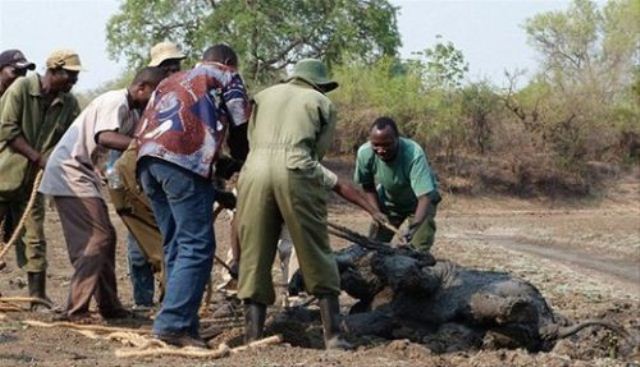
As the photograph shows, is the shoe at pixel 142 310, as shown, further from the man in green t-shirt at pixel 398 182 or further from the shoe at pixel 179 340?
the man in green t-shirt at pixel 398 182

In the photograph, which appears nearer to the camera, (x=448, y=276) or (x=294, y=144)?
(x=294, y=144)

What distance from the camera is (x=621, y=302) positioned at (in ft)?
37.3

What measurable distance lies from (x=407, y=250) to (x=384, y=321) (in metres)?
0.54

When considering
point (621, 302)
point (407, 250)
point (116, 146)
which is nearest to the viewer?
point (116, 146)

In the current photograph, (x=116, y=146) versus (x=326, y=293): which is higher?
(x=116, y=146)

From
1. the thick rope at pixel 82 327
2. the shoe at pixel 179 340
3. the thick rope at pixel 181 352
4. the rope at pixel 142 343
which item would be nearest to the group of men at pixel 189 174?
the shoe at pixel 179 340

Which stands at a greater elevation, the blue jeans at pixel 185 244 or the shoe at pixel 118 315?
the blue jeans at pixel 185 244

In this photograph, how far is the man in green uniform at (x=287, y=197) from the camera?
6719mm

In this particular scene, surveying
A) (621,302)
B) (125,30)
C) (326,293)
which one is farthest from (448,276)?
(125,30)

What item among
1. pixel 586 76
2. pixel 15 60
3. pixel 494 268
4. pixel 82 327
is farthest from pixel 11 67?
pixel 586 76

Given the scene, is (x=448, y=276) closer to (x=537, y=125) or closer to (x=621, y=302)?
(x=621, y=302)

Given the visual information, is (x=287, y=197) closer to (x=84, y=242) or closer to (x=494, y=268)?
(x=84, y=242)

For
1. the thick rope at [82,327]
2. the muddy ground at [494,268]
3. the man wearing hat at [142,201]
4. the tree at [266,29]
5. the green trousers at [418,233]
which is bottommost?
the muddy ground at [494,268]

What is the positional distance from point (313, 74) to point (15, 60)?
3364mm
